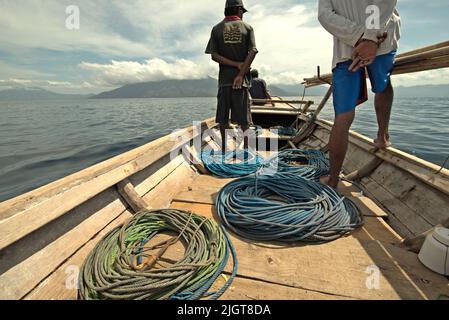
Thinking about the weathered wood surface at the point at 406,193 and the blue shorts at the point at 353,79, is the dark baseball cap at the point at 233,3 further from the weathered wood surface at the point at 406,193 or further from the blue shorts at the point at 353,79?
the weathered wood surface at the point at 406,193

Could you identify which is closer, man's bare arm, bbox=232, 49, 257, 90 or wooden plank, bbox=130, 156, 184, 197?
wooden plank, bbox=130, 156, 184, 197

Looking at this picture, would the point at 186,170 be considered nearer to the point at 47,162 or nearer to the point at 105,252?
the point at 105,252

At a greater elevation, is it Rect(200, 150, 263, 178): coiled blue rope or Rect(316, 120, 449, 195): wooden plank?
Rect(316, 120, 449, 195): wooden plank

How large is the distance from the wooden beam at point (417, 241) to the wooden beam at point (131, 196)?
195 cm

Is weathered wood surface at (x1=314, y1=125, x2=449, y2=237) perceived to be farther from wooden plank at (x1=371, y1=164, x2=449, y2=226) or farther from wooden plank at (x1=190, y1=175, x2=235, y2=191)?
wooden plank at (x1=190, y1=175, x2=235, y2=191)

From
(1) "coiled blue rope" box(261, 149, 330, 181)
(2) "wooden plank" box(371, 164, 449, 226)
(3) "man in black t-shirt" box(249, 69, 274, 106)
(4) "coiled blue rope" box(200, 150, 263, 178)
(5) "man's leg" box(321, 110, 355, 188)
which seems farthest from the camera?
(3) "man in black t-shirt" box(249, 69, 274, 106)

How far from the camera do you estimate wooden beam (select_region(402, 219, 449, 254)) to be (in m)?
1.47

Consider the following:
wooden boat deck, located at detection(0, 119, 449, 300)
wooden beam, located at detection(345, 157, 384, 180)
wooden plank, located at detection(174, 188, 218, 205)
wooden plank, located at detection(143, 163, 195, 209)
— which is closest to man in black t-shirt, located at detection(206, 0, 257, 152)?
wooden plank, located at detection(143, 163, 195, 209)

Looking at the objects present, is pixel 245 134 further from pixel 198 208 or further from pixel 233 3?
pixel 198 208

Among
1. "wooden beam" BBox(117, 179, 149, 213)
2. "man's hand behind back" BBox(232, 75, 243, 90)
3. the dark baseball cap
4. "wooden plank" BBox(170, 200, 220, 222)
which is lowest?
"wooden plank" BBox(170, 200, 220, 222)

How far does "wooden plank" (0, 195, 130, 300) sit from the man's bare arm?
2362 mm

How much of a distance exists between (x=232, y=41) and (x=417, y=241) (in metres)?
2.97

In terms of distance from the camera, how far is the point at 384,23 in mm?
1879

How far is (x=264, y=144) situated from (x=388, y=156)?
2.54 meters
